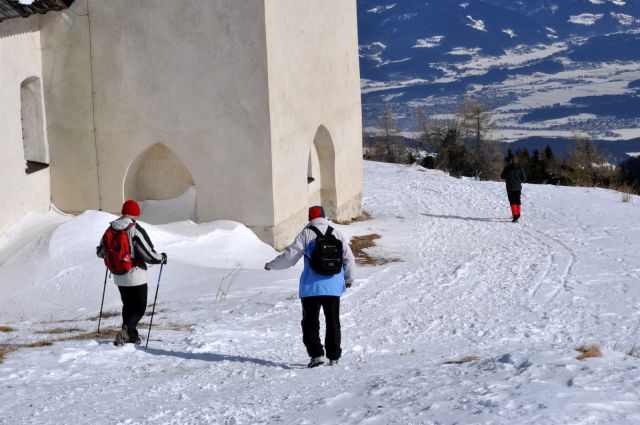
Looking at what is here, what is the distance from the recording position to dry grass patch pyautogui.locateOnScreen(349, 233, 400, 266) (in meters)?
16.8

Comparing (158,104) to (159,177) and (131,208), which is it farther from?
(131,208)

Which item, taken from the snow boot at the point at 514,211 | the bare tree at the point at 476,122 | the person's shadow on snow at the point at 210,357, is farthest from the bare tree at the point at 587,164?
the person's shadow on snow at the point at 210,357

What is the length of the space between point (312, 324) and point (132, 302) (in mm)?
2033

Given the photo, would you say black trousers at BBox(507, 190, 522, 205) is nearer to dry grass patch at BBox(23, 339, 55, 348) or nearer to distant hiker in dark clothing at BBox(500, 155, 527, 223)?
distant hiker in dark clothing at BBox(500, 155, 527, 223)

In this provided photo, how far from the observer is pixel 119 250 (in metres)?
9.62

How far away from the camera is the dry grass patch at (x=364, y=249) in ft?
55.0

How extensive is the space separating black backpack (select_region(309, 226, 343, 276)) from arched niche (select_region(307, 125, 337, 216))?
11782mm

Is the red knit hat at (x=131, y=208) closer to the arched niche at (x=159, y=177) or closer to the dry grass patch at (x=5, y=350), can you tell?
the dry grass patch at (x=5, y=350)

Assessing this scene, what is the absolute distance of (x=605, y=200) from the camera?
24531 millimetres

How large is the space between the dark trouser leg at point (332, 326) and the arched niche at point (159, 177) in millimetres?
9406

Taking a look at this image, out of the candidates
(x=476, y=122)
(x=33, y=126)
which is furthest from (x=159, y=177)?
(x=476, y=122)

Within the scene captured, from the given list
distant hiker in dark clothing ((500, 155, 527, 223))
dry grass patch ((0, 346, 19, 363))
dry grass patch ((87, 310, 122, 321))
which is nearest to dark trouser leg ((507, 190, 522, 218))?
distant hiker in dark clothing ((500, 155, 527, 223))

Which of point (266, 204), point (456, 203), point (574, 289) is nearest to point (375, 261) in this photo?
point (266, 204)

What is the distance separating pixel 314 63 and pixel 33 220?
20.6 feet
